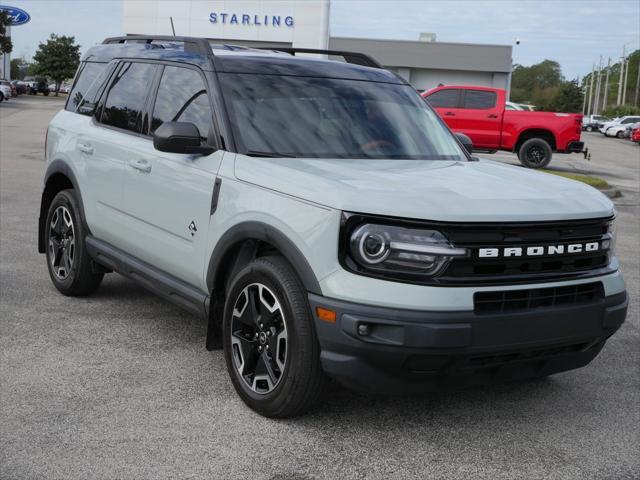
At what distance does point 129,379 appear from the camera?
4.57m

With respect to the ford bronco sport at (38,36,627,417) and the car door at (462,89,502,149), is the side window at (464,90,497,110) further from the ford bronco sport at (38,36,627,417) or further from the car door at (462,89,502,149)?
the ford bronco sport at (38,36,627,417)

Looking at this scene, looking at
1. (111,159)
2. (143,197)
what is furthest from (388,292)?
(111,159)

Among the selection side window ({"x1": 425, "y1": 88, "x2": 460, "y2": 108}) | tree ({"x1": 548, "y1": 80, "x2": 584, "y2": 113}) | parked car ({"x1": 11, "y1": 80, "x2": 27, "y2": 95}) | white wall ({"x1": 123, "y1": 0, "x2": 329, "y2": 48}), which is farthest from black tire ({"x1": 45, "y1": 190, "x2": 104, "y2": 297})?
tree ({"x1": 548, "y1": 80, "x2": 584, "y2": 113})

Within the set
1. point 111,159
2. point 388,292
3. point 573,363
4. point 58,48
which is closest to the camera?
point 388,292

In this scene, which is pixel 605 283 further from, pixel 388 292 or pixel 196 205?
pixel 196 205

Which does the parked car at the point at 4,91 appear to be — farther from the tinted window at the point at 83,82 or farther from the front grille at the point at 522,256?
the front grille at the point at 522,256

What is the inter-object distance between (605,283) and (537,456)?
90 cm

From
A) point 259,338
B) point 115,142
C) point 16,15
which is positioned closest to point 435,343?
point 259,338

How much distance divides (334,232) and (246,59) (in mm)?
1746

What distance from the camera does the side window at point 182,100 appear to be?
15.5ft

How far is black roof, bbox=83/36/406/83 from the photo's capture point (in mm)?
4824

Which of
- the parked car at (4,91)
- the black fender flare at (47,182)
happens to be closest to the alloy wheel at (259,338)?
the black fender flare at (47,182)

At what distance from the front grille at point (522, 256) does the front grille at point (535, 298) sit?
58 mm

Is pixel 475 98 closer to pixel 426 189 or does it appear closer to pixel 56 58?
pixel 426 189
